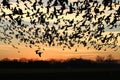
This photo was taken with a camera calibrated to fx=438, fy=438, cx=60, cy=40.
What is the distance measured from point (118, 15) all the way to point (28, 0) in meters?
5.73

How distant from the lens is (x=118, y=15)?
84.2 ft

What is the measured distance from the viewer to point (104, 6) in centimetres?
2386

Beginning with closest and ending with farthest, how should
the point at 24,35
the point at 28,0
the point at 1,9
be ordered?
1. the point at 28,0
2. the point at 1,9
3. the point at 24,35

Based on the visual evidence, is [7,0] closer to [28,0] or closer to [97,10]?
[28,0]

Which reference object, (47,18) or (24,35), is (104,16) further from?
(24,35)

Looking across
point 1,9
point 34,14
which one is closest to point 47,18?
point 34,14

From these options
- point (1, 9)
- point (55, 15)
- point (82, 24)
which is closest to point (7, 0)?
point (1, 9)

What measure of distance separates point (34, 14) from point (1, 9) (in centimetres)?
194

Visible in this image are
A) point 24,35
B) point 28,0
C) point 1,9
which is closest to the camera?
point 28,0

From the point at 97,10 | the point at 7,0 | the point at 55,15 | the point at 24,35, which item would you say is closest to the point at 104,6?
the point at 97,10

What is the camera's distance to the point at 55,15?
2445cm

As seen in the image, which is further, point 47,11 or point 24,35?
point 24,35

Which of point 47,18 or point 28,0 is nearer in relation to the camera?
point 28,0

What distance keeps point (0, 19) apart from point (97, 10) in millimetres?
5758
